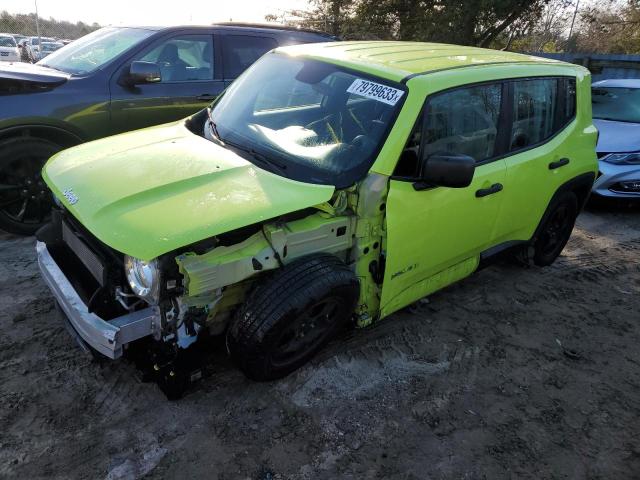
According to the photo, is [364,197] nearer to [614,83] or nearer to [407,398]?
[407,398]

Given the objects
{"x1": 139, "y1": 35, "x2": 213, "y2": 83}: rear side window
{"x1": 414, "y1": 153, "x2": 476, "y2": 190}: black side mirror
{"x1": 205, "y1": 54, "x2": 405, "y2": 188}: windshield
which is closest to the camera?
{"x1": 414, "y1": 153, "x2": 476, "y2": 190}: black side mirror

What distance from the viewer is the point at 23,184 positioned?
4289 millimetres

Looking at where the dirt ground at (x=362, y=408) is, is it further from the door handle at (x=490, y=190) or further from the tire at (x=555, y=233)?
the door handle at (x=490, y=190)

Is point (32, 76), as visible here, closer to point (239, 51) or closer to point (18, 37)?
point (239, 51)

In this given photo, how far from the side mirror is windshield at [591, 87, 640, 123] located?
19.9 feet

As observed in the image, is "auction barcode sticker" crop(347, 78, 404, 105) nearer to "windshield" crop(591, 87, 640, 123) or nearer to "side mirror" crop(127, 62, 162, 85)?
"side mirror" crop(127, 62, 162, 85)

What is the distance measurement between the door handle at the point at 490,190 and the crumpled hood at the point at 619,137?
3856 millimetres

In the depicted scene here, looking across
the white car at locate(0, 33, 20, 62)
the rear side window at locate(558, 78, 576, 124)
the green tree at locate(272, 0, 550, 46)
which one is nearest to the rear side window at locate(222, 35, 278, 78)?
the rear side window at locate(558, 78, 576, 124)

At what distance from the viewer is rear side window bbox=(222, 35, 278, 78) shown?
534 centimetres

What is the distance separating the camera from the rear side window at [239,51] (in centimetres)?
534

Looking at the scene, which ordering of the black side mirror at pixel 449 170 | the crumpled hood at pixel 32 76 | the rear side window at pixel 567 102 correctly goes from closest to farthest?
1. the black side mirror at pixel 449 170
2. the rear side window at pixel 567 102
3. the crumpled hood at pixel 32 76

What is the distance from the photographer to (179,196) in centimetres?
249

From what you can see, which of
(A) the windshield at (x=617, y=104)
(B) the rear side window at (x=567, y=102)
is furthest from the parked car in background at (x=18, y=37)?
(B) the rear side window at (x=567, y=102)

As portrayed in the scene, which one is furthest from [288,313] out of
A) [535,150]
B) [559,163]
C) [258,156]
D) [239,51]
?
[239,51]
